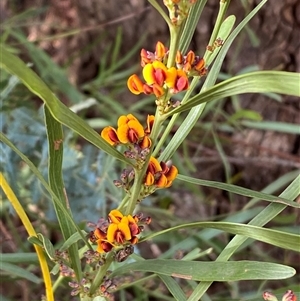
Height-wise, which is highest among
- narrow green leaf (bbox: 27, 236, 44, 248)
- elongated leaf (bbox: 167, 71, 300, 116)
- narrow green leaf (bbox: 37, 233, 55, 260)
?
elongated leaf (bbox: 167, 71, 300, 116)

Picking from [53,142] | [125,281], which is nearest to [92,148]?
[125,281]

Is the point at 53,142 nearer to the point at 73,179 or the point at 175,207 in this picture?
the point at 73,179

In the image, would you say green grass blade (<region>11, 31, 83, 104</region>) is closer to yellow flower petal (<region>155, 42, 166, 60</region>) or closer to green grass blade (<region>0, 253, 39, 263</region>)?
green grass blade (<region>0, 253, 39, 263</region>)

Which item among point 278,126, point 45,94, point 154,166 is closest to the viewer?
point 45,94

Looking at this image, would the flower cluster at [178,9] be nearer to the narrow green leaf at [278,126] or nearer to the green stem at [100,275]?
the green stem at [100,275]

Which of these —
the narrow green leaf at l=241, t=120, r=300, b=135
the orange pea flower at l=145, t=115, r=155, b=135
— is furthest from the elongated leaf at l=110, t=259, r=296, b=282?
the narrow green leaf at l=241, t=120, r=300, b=135

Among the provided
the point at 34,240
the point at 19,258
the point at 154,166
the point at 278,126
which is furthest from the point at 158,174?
the point at 278,126

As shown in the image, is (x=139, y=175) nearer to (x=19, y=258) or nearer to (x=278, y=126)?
(x=19, y=258)
